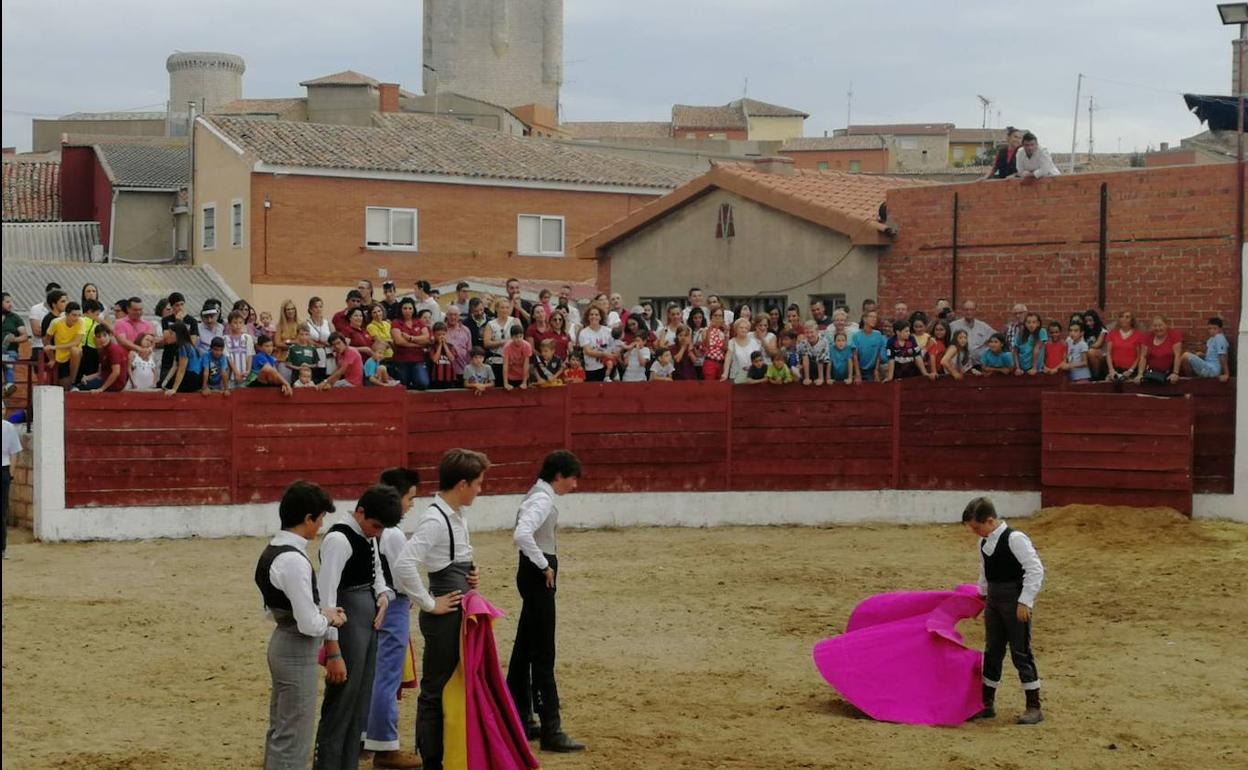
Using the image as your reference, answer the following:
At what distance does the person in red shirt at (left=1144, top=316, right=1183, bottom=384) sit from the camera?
647 inches

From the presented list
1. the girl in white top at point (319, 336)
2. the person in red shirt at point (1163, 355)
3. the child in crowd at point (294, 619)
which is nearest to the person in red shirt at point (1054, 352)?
the person in red shirt at point (1163, 355)

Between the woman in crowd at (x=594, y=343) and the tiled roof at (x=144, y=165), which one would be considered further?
the tiled roof at (x=144, y=165)

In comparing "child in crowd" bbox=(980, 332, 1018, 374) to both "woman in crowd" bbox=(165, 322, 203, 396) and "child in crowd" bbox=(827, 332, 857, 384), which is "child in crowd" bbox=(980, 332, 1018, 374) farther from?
"woman in crowd" bbox=(165, 322, 203, 396)

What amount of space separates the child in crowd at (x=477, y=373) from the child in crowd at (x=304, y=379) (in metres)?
1.63

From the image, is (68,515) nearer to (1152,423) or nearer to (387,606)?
(387,606)

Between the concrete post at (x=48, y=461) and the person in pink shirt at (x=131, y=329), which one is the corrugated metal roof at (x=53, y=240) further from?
the concrete post at (x=48, y=461)

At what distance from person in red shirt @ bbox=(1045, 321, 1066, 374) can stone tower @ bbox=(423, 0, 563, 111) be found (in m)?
64.1

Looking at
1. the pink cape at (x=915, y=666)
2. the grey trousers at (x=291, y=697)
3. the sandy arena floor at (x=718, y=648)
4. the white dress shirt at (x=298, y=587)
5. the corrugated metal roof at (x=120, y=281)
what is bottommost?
the sandy arena floor at (x=718, y=648)

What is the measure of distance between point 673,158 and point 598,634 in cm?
4455

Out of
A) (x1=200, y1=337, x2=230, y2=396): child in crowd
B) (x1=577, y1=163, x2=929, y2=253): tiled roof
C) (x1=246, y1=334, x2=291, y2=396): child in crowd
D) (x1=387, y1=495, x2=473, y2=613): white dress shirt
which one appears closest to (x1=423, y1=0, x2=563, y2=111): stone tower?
(x1=577, y1=163, x2=929, y2=253): tiled roof

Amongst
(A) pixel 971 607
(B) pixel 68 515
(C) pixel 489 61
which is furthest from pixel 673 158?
(A) pixel 971 607

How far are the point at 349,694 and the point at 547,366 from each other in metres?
10.4

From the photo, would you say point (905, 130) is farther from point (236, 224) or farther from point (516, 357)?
point (516, 357)

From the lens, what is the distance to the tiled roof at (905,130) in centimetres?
8756
